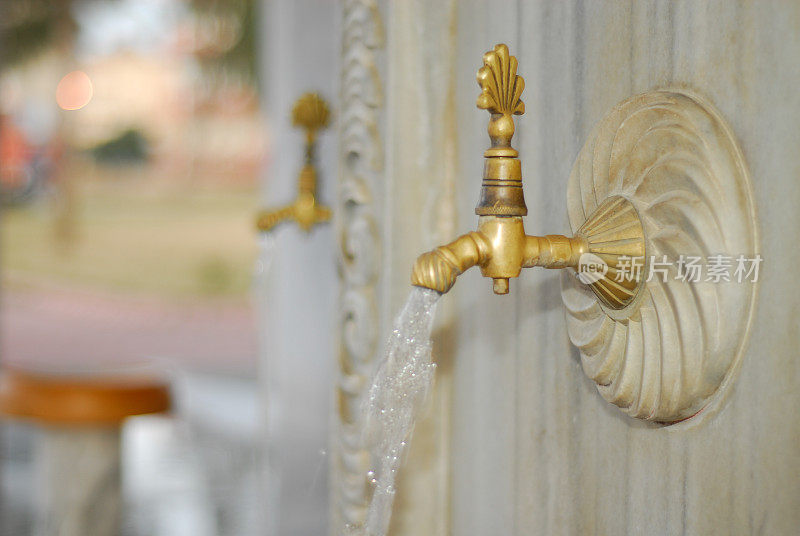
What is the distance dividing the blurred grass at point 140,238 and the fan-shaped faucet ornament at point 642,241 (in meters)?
4.35

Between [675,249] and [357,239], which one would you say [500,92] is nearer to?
[675,249]

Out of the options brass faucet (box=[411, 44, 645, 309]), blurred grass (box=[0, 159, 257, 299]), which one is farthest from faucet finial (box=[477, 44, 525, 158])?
blurred grass (box=[0, 159, 257, 299])

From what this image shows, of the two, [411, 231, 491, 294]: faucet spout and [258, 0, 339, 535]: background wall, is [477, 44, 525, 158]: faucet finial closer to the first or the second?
[411, 231, 491, 294]: faucet spout

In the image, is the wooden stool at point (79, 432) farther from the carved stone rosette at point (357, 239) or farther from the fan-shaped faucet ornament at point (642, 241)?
the fan-shaped faucet ornament at point (642, 241)

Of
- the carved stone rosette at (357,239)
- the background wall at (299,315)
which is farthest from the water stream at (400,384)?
the background wall at (299,315)

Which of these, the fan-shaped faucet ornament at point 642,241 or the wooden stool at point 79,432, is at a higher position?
the fan-shaped faucet ornament at point 642,241

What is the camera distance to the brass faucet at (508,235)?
485mm

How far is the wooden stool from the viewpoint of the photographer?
213 centimetres

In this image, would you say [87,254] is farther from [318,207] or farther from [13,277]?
[318,207]

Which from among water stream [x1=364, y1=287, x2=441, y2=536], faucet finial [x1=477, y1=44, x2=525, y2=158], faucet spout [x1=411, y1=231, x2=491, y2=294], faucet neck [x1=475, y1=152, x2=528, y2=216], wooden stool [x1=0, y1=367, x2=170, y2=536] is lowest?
wooden stool [x1=0, y1=367, x2=170, y2=536]

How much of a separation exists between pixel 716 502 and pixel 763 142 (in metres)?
0.19

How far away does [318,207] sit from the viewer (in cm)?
111

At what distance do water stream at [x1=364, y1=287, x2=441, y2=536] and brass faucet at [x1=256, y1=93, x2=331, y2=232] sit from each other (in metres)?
0.51

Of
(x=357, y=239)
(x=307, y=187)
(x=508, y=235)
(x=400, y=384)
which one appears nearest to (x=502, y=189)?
(x=508, y=235)
